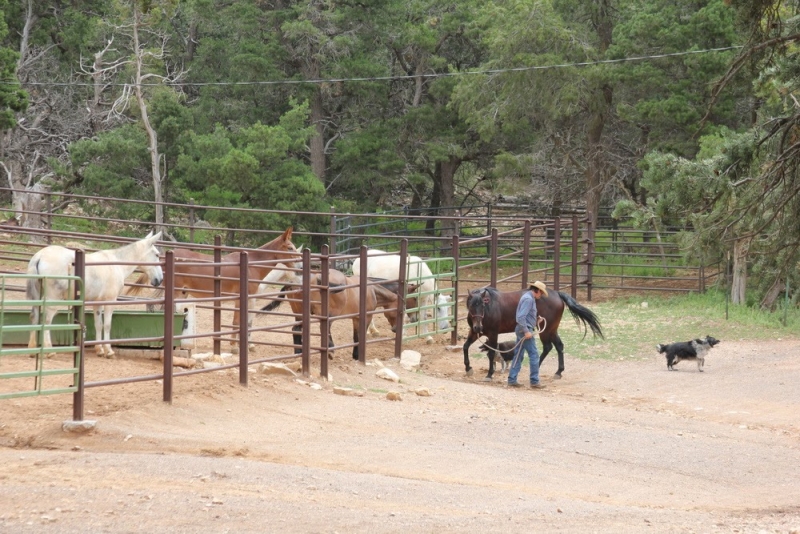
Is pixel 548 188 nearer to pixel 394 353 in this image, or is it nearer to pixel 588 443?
pixel 394 353

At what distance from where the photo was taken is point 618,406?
12.2 meters

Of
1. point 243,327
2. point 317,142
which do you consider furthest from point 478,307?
point 317,142

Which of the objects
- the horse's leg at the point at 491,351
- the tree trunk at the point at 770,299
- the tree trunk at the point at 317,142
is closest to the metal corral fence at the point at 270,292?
the horse's leg at the point at 491,351

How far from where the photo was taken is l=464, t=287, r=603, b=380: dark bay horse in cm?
1388

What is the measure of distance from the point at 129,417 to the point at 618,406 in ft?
19.6

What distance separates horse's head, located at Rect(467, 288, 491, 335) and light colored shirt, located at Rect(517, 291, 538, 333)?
0.67 meters

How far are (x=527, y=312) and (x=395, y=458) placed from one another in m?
5.02

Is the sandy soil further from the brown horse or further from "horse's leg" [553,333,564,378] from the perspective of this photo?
"horse's leg" [553,333,564,378]

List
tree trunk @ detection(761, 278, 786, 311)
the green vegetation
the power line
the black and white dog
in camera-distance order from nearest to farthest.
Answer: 1. the black and white dog
2. the green vegetation
3. tree trunk @ detection(761, 278, 786, 311)
4. the power line

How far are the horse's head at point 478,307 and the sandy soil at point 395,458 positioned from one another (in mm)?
914

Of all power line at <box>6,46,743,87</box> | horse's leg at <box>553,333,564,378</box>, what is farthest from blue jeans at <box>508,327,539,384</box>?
power line at <box>6,46,743,87</box>

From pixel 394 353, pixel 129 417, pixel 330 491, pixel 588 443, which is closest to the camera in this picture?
pixel 330 491

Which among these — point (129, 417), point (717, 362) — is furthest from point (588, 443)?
point (717, 362)

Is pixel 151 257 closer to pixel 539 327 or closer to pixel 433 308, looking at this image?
pixel 433 308
